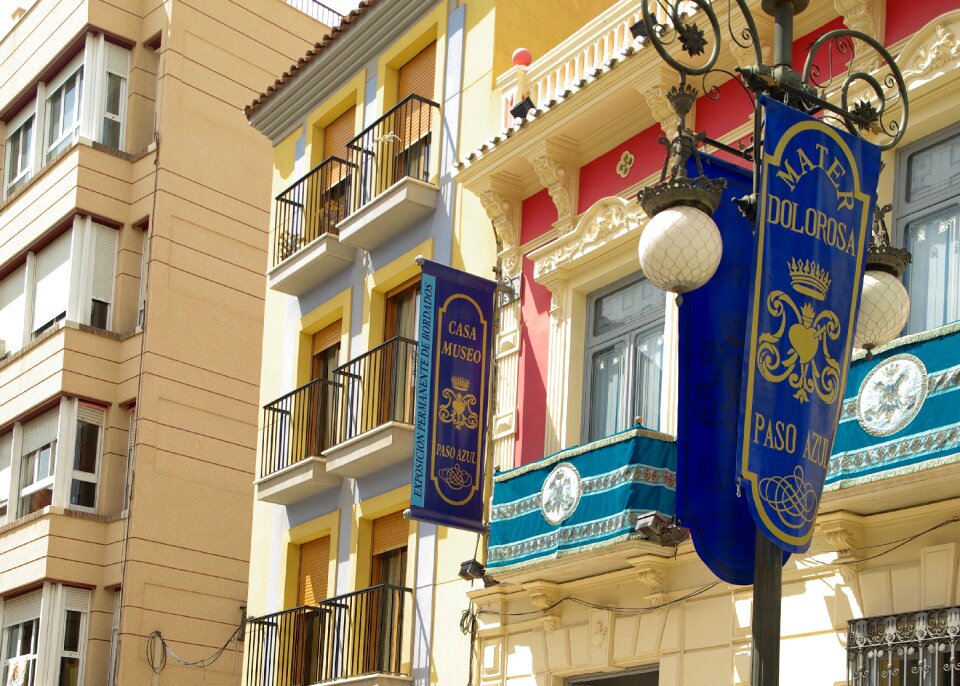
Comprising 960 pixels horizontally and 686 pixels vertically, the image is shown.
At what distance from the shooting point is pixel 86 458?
22.9 meters

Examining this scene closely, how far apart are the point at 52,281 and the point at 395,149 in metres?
8.44

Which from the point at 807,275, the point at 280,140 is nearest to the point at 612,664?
the point at 807,275

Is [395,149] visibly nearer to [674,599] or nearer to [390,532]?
[390,532]

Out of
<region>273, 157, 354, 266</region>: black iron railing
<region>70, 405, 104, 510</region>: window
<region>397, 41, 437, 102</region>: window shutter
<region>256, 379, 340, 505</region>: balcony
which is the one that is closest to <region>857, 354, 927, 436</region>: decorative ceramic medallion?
<region>256, 379, 340, 505</region>: balcony

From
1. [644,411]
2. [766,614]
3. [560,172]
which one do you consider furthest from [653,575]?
[766,614]

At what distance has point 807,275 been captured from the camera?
6.74 m

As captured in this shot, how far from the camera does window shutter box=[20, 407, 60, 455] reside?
23125 mm

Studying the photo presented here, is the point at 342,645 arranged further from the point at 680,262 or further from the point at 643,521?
the point at 680,262

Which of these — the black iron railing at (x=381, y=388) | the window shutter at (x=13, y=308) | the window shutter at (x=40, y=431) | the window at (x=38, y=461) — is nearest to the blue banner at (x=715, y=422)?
the black iron railing at (x=381, y=388)

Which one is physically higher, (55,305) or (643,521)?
(55,305)

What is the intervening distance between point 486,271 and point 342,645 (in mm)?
4081

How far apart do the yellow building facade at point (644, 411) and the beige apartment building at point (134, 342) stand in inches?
329

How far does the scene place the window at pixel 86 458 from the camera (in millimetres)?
22688

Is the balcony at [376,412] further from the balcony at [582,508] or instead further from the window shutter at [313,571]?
the balcony at [582,508]
